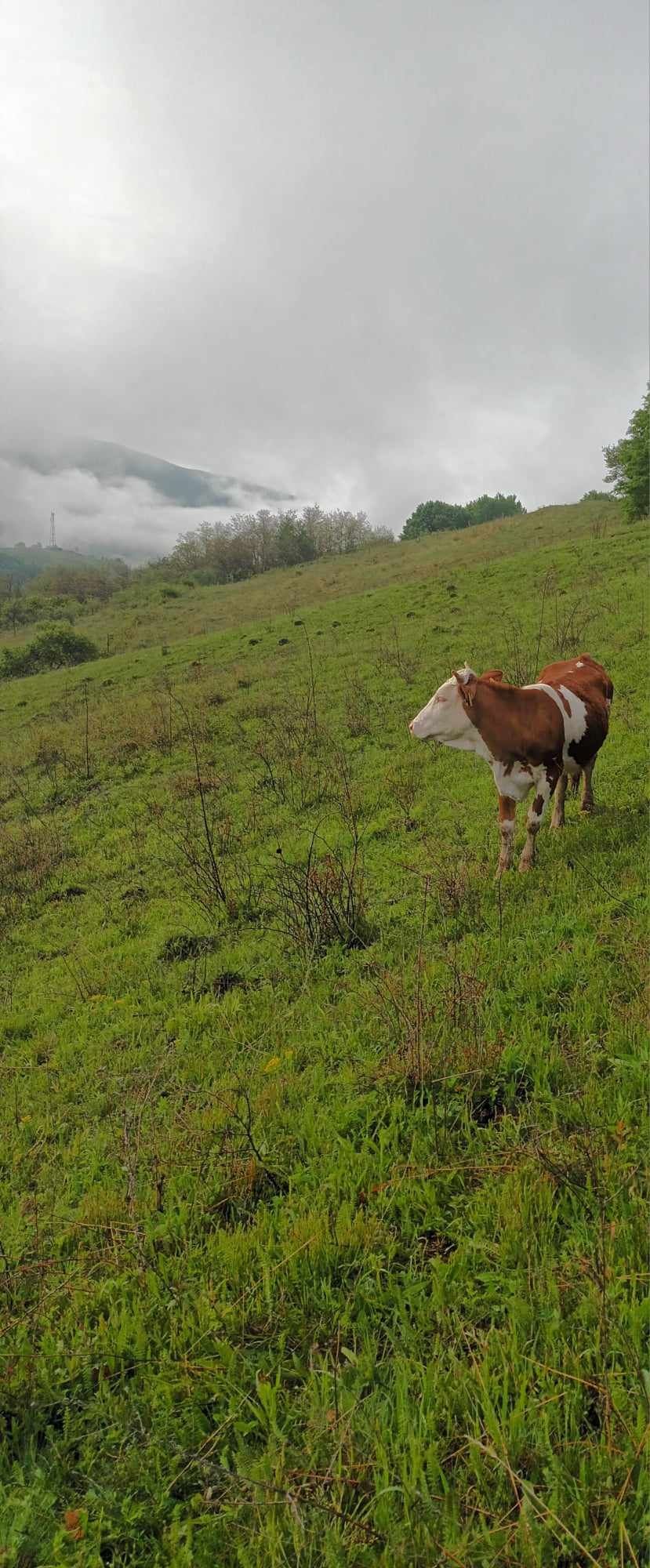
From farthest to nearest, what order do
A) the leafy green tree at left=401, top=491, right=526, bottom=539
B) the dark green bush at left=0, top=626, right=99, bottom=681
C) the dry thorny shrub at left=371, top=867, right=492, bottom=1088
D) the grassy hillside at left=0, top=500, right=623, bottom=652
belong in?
1. the leafy green tree at left=401, top=491, right=526, bottom=539
2. the grassy hillside at left=0, top=500, right=623, bottom=652
3. the dark green bush at left=0, top=626, right=99, bottom=681
4. the dry thorny shrub at left=371, top=867, right=492, bottom=1088

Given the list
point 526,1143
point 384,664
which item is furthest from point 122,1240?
point 384,664

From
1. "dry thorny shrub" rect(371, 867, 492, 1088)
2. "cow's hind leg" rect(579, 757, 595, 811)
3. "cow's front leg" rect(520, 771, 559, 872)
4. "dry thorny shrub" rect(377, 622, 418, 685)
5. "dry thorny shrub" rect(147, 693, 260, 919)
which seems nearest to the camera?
"dry thorny shrub" rect(371, 867, 492, 1088)

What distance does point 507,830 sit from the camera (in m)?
6.34

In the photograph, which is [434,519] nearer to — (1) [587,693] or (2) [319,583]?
(2) [319,583]

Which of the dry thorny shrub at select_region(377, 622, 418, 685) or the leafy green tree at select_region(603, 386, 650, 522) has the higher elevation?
the leafy green tree at select_region(603, 386, 650, 522)

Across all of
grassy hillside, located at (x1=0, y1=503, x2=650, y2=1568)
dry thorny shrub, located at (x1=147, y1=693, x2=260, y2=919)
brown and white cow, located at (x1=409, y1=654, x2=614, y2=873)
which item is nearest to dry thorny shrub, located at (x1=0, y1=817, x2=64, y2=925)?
grassy hillside, located at (x1=0, y1=503, x2=650, y2=1568)

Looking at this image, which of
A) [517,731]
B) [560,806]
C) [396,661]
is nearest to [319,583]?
[396,661]

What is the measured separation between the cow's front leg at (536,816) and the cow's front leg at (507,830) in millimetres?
138

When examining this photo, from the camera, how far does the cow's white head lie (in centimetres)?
637

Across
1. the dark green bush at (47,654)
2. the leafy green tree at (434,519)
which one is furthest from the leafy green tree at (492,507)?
the dark green bush at (47,654)

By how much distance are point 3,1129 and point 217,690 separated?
1531 cm

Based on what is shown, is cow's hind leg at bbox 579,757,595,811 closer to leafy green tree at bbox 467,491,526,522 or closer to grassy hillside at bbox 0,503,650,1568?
grassy hillside at bbox 0,503,650,1568

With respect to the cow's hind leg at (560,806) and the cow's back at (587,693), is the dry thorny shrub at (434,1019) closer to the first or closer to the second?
the cow's hind leg at (560,806)

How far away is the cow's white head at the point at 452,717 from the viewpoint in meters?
6.37
